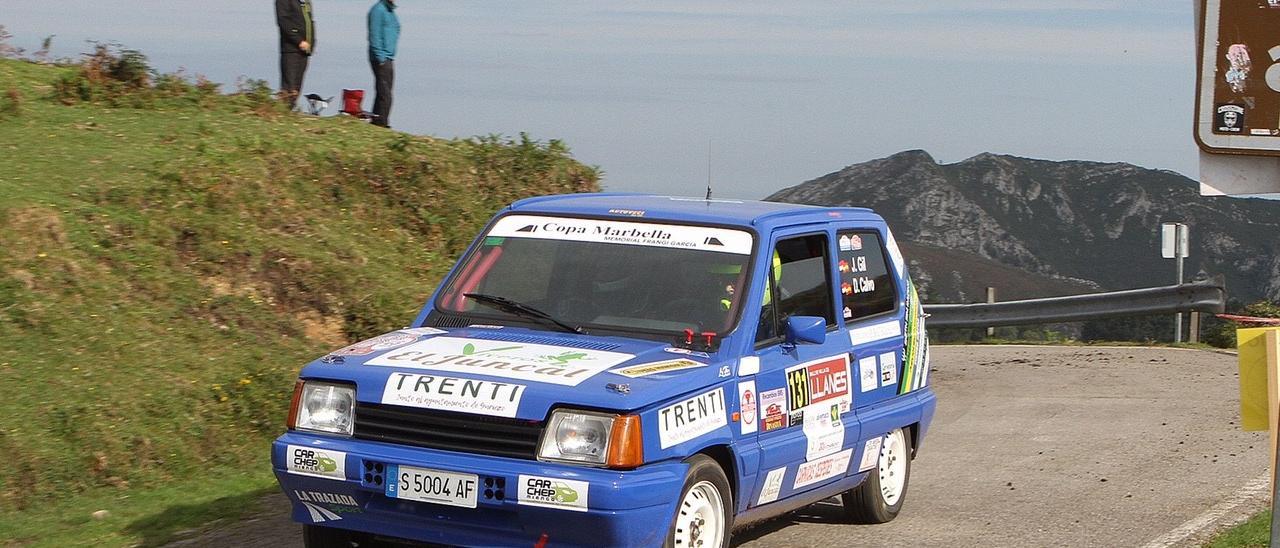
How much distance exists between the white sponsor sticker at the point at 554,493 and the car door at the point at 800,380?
140cm

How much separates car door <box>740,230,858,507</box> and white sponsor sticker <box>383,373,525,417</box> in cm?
143

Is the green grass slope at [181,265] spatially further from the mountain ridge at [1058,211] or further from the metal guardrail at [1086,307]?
the mountain ridge at [1058,211]

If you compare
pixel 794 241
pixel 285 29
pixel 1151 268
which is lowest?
pixel 1151 268

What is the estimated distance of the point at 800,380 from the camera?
301 inches

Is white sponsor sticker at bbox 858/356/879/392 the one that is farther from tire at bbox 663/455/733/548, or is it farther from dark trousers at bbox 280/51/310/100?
dark trousers at bbox 280/51/310/100

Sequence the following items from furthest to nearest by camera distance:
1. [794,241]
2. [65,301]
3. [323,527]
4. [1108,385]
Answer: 1. [1108,385]
2. [65,301]
3. [794,241]
4. [323,527]

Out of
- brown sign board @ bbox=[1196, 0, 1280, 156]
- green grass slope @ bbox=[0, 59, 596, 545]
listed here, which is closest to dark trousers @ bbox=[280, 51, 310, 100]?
green grass slope @ bbox=[0, 59, 596, 545]

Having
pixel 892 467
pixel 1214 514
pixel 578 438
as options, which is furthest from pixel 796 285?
pixel 1214 514

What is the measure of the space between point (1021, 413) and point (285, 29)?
945 cm

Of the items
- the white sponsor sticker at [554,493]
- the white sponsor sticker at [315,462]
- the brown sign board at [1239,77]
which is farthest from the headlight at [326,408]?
the brown sign board at [1239,77]

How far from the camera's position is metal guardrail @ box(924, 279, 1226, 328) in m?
19.3

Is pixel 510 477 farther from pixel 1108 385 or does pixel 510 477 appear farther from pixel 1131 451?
pixel 1108 385

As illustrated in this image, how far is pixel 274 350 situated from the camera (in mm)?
11703

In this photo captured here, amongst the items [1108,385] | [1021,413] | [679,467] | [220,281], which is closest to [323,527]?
[679,467]
